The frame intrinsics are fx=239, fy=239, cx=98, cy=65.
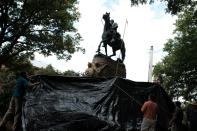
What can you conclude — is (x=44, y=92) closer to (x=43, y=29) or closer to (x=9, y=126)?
(x=9, y=126)

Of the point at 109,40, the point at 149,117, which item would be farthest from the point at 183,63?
the point at 149,117

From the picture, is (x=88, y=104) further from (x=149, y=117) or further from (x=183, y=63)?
(x=183, y=63)

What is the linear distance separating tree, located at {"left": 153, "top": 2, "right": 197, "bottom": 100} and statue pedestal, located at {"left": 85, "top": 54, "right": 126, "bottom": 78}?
455 inches

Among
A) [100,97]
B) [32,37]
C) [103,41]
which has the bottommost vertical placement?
[100,97]

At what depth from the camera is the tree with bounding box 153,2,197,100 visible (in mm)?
22345

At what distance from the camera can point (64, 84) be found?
734 cm

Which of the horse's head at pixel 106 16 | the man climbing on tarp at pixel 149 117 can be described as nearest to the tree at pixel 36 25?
the horse's head at pixel 106 16

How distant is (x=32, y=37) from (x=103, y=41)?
27.8 feet

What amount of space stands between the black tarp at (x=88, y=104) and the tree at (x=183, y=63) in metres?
16.1

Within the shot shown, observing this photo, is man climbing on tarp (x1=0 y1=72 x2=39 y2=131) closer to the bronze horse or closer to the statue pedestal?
the statue pedestal

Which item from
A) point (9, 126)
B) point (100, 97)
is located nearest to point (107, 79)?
point (100, 97)

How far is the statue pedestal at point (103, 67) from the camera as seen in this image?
12.8m

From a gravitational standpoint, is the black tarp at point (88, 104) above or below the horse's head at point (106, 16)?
below

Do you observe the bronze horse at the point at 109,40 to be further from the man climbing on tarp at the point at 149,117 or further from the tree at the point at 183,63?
the tree at the point at 183,63
